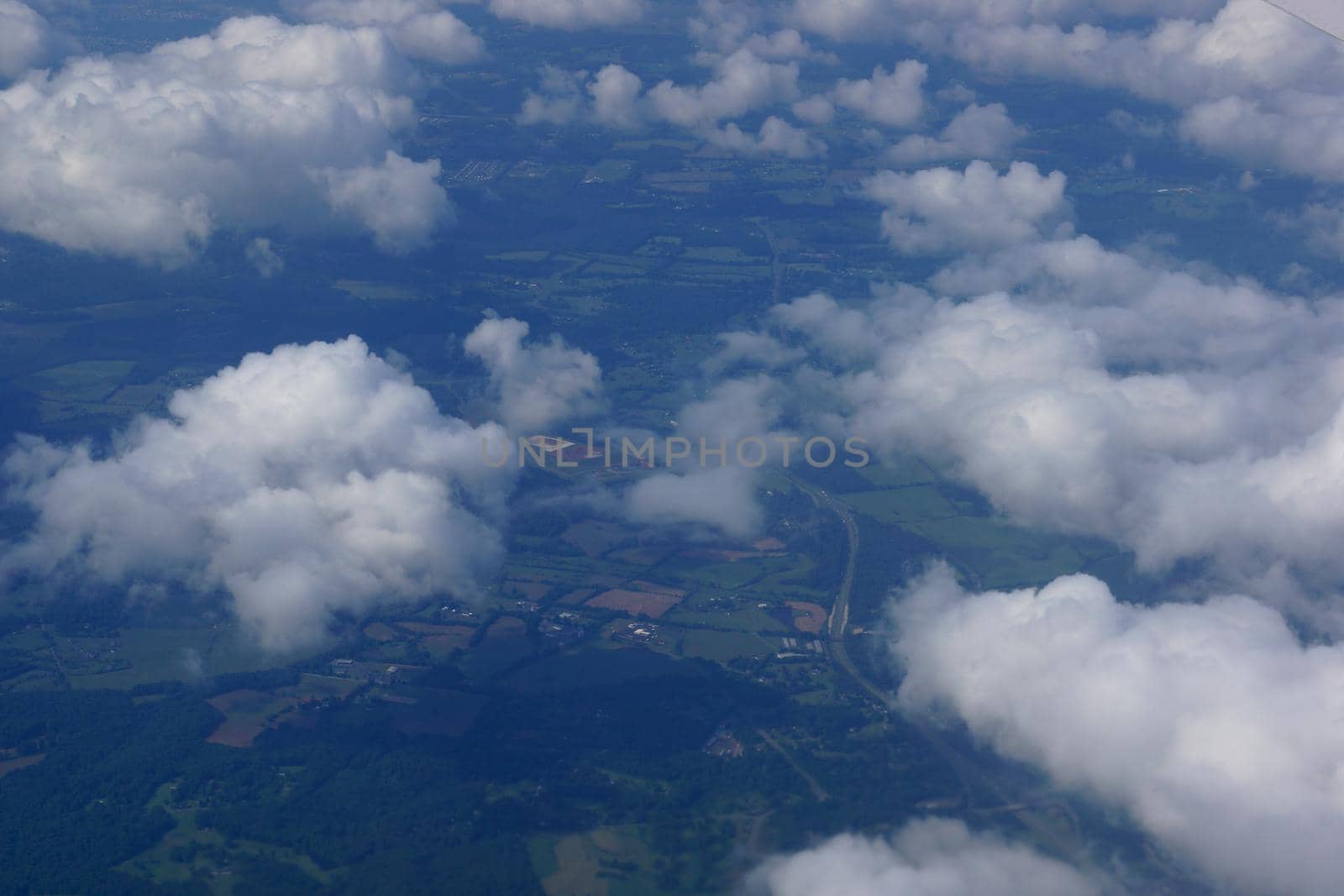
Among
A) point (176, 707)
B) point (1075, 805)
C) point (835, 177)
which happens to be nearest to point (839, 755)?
point (1075, 805)

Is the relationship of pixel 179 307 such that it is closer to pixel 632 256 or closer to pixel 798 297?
pixel 632 256

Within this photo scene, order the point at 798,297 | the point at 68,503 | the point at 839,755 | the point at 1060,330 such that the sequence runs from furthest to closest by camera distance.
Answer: the point at 798,297, the point at 1060,330, the point at 68,503, the point at 839,755

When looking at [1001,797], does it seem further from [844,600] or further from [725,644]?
[844,600]

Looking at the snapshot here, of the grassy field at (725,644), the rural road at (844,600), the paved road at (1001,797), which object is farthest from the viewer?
the grassy field at (725,644)

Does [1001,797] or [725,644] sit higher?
[725,644]

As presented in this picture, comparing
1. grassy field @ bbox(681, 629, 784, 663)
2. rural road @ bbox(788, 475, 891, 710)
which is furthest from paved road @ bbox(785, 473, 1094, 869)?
grassy field @ bbox(681, 629, 784, 663)

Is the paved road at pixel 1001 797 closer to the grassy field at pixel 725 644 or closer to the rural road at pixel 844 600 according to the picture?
the rural road at pixel 844 600

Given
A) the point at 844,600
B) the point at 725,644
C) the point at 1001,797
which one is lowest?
the point at 1001,797

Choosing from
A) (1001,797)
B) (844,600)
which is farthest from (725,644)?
(1001,797)

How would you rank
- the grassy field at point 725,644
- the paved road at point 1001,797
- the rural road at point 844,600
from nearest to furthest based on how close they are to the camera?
the paved road at point 1001,797, the rural road at point 844,600, the grassy field at point 725,644

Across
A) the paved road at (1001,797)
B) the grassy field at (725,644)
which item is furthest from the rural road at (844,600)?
the grassy field at (725,644)

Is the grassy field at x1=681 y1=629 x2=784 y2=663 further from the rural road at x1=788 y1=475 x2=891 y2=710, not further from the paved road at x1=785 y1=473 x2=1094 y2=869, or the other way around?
the paved road at x1=785 y1=473 x2=1094 y2=869
